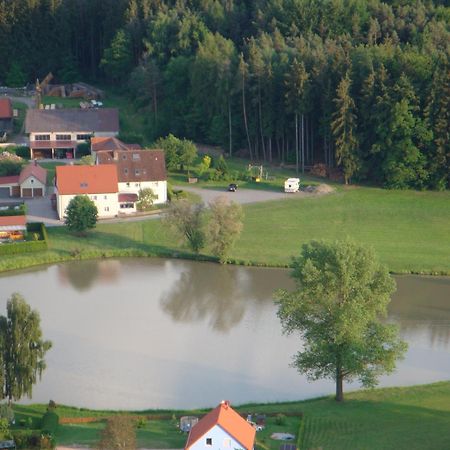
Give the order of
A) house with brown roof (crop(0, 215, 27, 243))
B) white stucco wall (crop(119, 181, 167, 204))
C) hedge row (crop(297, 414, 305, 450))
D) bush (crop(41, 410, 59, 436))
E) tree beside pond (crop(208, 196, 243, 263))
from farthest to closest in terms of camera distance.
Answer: white stucco wall (crop(119, 181, 167, 204))
house with brown roof (crop(0, 215, 27, 243))
tree beside pond (crop(208, 196, 243, 263))
bush (crop(41, 410, 59, 436))
hedge row (crop(297, 414, 305, 450))

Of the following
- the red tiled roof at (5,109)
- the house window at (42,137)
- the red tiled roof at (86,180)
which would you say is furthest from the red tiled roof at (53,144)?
the red tiled roof at (86,180)

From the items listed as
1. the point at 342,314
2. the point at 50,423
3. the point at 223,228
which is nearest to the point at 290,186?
the point at 223,228

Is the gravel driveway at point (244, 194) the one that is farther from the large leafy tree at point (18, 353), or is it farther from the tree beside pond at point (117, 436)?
the tree beside pond at point (117, 436)

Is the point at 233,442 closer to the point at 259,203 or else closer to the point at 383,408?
the point at 383,408

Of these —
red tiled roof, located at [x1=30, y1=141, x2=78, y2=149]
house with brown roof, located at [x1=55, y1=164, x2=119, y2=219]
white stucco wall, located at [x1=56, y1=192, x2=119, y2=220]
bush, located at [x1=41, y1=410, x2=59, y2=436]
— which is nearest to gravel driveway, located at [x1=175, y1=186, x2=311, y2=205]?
white stucco wall, located at [x1=56, y1=192, x2=119, y2=220]

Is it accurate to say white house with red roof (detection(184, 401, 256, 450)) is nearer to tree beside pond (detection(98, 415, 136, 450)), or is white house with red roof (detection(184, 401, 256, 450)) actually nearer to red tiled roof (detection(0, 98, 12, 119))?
tree beside pond (detection(98, 415, 136, 450))

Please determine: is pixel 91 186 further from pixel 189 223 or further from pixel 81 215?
pixel 189 223
